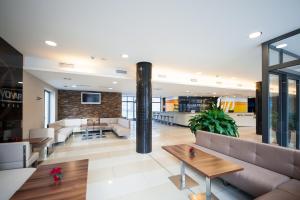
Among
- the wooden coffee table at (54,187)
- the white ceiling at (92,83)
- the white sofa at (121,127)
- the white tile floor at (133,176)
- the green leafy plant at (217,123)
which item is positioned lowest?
the white tile floor at (133,176)

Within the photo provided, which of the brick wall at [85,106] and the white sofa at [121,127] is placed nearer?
the white sofa at [121,127]

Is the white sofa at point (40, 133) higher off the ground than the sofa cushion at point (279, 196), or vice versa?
the white sofa at point (40, 133)

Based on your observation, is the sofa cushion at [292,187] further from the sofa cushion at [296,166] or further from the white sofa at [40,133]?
the white sofa at [40,133]

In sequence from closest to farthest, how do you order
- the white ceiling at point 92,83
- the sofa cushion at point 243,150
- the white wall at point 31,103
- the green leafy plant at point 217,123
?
1. the sofa cushion at point 243,150
2. the green leafy plant at point 217,123
3. the white wall at point 31,103
4. the white ceiling at point 92,83

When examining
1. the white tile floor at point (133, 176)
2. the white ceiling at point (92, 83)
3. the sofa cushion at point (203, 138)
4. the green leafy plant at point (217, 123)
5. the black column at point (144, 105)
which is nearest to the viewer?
the white tile floor at point (133, 176)

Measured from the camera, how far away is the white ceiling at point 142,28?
1.95 meters

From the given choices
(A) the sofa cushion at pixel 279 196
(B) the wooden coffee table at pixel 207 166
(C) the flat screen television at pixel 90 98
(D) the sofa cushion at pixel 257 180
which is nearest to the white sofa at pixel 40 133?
(B) the wooden coffee table at pixel 207 166

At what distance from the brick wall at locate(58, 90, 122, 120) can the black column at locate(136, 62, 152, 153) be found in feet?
17.3

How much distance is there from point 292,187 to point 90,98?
29.7ft

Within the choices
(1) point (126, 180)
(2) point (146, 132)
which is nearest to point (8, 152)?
(1) point (126, 180)

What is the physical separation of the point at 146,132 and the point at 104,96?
18.6ft

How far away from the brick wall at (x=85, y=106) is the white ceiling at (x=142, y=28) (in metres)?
4.80

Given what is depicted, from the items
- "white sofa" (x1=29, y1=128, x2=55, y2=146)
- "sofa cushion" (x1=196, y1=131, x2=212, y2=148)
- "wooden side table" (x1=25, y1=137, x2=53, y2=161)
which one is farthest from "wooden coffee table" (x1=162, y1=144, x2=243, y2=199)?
"white sofa" (x1=29, y1=128, x2=55, y2=146)

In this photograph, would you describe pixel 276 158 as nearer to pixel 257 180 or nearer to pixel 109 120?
pixel 257 180
